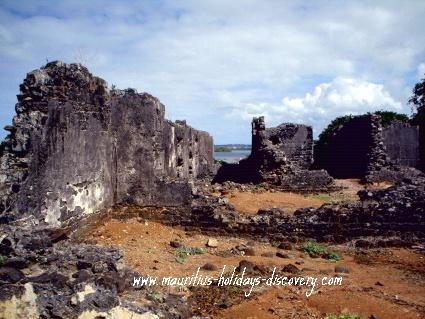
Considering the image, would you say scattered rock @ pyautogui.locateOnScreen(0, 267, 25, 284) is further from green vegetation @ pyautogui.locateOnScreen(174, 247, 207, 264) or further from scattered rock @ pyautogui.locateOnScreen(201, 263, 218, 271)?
green vegetation @ pyautogui.locateOnScreen(174, 247, 207, 264)

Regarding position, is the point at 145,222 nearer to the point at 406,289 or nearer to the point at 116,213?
the point at 116,213

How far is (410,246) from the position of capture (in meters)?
8.04

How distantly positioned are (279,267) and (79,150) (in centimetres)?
397

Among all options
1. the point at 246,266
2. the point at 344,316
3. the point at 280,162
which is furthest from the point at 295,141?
the point at 344,316

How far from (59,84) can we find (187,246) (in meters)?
3.82

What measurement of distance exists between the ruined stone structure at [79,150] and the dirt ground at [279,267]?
82 centimetres

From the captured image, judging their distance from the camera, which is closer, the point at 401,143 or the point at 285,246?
the point at 285,246

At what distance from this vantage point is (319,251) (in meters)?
7.82

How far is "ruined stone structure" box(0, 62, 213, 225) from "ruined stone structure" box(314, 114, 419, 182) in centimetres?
1370

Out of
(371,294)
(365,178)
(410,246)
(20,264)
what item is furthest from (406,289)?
(365,178)

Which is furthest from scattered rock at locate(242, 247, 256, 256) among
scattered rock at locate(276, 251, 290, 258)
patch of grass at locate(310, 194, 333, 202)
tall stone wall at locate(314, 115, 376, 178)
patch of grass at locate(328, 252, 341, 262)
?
tall stone wall at locate(314, 115, 376, 178)

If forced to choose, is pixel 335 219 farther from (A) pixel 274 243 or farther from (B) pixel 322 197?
(B) pixel 322 197

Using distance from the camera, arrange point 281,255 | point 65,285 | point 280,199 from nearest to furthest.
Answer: point 65,285
point 281,255
point 280,199

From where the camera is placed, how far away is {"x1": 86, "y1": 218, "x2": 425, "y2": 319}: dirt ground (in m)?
4.95
